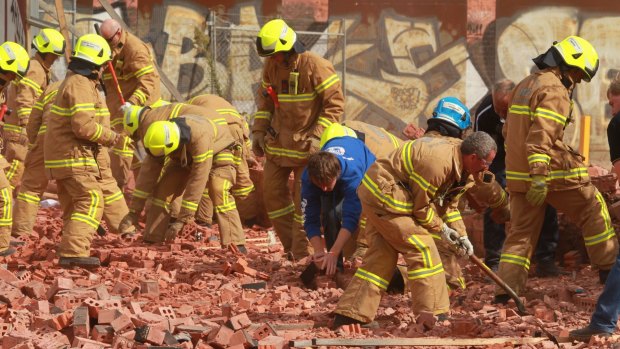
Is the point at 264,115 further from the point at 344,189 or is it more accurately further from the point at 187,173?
the point at 344,189

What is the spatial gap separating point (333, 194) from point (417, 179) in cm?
177

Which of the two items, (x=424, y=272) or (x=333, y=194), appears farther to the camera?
(x=333, y=194)

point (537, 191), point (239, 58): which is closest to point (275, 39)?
point (537, 191)

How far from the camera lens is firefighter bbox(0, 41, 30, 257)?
10.6 m

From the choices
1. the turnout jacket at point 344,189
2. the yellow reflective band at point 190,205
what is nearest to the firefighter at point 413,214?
the turnout jacket at point 344,189

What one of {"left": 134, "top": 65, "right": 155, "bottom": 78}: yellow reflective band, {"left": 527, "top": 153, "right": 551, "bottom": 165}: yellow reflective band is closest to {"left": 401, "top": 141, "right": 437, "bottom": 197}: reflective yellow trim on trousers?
{"left": 527, "top": 153, "right": 551, "bottom": 165}: yellow reflective band

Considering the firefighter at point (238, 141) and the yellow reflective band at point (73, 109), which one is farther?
the firefighter at point (238, 141)

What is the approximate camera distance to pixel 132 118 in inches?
467

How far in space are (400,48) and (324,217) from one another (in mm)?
13601

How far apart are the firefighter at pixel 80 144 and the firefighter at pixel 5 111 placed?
494 mm

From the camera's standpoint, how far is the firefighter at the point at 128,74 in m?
13.2

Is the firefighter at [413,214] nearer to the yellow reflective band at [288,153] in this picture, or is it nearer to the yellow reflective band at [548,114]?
the yellow reflective band at [548,114]

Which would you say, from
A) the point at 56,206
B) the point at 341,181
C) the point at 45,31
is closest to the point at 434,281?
the point at 341,181

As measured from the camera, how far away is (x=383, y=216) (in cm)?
770
